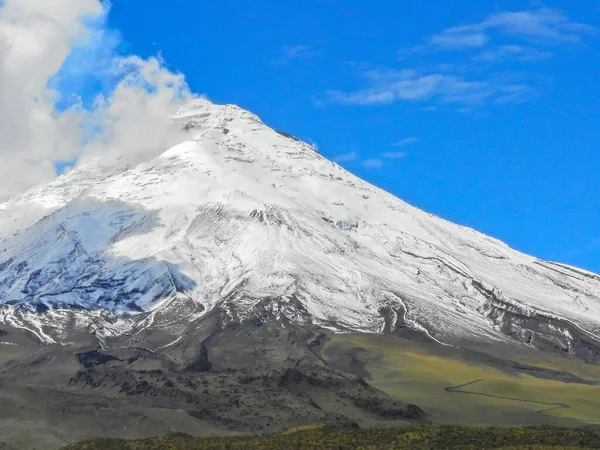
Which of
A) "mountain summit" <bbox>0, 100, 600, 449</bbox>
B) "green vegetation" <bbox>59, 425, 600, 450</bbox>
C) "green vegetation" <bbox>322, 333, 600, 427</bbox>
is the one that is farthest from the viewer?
"green vegetation" <bbox>322, 333, 600, 427</bbox>

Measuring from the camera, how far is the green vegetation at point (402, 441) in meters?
72.1

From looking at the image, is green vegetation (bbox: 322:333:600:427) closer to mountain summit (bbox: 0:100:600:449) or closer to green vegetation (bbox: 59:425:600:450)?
mountain summit (bbox: 0:100:600:449)

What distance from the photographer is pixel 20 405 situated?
359 ft

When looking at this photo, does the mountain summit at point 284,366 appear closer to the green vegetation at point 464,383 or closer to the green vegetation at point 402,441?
the green vegetation at point 464,383

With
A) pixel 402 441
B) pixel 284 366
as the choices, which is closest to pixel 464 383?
pixel 284 366

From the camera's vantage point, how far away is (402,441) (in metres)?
73.8

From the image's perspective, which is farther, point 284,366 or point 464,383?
point 284,366

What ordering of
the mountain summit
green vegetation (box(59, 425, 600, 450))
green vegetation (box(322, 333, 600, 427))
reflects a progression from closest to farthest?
green vegetation (box(59, 425, 600, 450))
the mountain summit
green vegetation (box(322, 333, 600, 427))

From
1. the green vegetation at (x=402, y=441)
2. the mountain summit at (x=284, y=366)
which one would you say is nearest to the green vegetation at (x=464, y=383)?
the mountain summit at (x=284, y=366)

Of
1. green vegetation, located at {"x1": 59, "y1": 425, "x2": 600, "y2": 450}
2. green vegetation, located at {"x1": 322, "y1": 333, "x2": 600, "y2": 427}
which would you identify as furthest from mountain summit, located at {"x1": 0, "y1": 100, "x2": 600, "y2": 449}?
green vegetation, located at {"x1": 59, "y1": 425, "x2": 600, "y2": 450}

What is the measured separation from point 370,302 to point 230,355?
41.8m

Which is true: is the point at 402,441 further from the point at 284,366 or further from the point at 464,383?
the point at 464,383

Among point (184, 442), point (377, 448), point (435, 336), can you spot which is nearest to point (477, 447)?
point (377, 448)

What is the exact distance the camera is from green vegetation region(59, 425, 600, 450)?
72.1m
